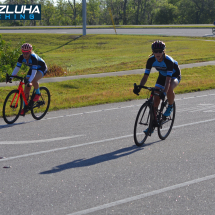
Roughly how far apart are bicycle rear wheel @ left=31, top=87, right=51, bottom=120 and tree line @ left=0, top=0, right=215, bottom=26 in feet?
124

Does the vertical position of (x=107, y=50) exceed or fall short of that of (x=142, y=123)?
it exceeds it

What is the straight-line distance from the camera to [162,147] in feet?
23.4

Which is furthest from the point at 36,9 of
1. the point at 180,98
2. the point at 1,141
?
the point at 1,141

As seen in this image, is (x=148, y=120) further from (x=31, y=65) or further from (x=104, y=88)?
(x=104, y=88)

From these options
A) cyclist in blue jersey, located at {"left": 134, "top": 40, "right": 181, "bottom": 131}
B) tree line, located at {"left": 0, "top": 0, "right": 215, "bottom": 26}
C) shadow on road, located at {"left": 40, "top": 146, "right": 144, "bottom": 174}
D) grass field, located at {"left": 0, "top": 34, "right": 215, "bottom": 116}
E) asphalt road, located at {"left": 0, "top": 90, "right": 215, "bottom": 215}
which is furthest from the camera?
tree line, located at {"left": 0, "top": 0, "right": 215, "bottom": 26}

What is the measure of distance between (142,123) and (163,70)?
1.24 meters

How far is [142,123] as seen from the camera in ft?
22.9

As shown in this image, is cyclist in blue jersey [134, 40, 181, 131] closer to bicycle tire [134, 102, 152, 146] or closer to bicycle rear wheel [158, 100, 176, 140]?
bicycle rear wheel [158, 100, 176, 140]

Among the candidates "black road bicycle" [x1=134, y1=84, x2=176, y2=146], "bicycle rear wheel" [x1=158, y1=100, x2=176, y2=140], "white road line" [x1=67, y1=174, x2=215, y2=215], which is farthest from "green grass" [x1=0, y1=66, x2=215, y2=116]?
"white road line" [x1=67, y1=174, x2=215, y2=215]

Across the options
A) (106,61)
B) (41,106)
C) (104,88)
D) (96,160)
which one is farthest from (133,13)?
(96,160)

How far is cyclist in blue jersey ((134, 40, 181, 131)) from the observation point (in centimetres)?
668

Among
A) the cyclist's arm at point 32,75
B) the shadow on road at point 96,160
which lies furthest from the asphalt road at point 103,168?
the cyclist's arm at point 32,75

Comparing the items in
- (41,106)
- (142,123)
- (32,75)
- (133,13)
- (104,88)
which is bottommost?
(104,88)

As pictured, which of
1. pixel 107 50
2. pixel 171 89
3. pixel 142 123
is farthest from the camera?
pixel 107 50
